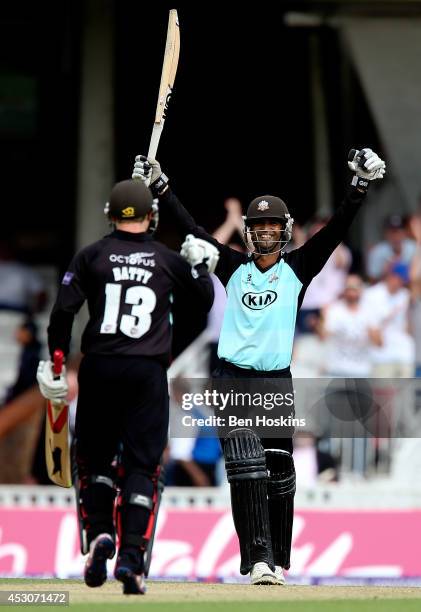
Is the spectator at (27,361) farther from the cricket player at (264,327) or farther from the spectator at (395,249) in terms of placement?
the cricket player at (264,327)

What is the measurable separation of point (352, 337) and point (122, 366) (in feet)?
22.3

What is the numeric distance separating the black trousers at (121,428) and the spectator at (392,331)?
265 inches

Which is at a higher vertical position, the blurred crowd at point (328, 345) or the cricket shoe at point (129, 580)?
the blurred crowd at point (328, 345)

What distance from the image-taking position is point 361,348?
46.1 feet

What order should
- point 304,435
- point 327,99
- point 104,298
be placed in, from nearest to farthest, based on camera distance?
point 104,298 < point 304,435 < point 327,99

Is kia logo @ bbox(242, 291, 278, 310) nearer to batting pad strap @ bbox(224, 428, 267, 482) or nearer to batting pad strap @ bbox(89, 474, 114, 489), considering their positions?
batting pad strap @ bbox(224, 428, 267, 482)

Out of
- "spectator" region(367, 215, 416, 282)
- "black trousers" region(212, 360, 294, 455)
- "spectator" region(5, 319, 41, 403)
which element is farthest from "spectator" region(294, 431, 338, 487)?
"black trousers" region(212, 360, 294, 455)

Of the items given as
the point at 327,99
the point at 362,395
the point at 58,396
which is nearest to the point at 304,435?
the point at 362,395

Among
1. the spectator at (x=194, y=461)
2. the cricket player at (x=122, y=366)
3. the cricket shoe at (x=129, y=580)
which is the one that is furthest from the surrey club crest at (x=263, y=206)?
the spectator at (x=194, y=461)

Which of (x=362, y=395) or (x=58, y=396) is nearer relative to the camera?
(x=58, y=396)

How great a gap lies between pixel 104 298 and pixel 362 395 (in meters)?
6.45

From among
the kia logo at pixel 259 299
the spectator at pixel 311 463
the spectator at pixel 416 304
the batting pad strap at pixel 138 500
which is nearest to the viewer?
the batting pad strap at pixel 138 500

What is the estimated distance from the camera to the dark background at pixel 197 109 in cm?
1923

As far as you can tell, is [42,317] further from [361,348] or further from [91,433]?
[91,433]
